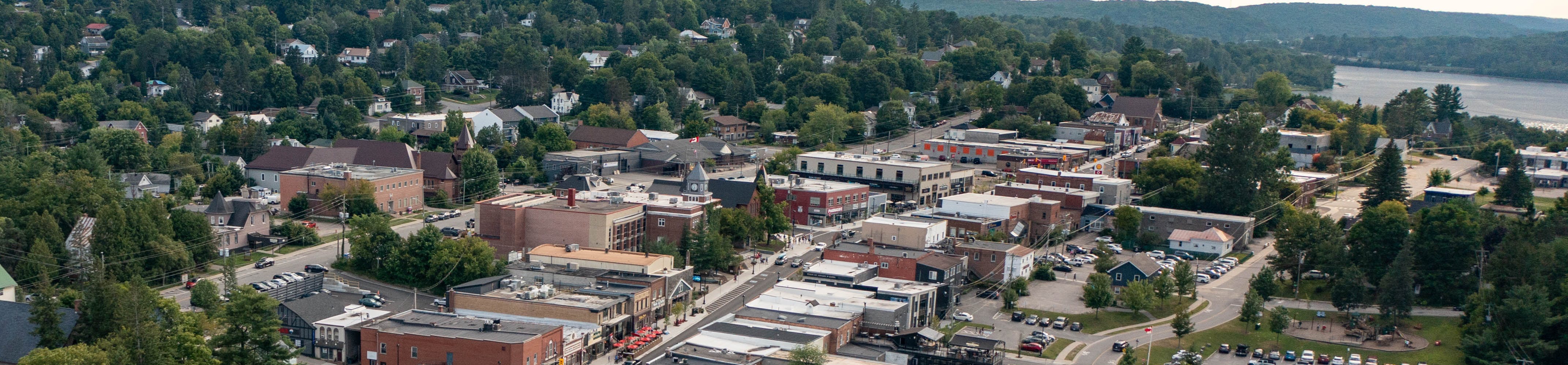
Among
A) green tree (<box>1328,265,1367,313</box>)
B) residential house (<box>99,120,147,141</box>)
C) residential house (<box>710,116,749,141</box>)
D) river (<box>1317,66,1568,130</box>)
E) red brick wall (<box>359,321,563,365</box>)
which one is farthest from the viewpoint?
river (<box>1317,66,1568,130</box>)

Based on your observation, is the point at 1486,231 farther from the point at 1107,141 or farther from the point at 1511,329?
the point at 1107,141

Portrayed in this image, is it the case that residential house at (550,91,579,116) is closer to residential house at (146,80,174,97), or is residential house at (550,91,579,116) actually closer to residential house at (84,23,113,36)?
residential house at (146,80,174,97)

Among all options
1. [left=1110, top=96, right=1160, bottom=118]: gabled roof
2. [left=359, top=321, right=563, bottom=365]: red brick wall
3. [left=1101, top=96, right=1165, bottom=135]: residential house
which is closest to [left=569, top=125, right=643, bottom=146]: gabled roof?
[left=1101, top=96, right=1165, bottom=135]: residential house

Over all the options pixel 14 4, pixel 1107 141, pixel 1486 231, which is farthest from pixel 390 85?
pixel 1486 231

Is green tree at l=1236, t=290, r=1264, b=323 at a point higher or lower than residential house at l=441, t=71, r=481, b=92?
lower

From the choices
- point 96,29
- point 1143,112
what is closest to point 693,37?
point 1143,112

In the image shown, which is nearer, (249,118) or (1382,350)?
(1382,350)
